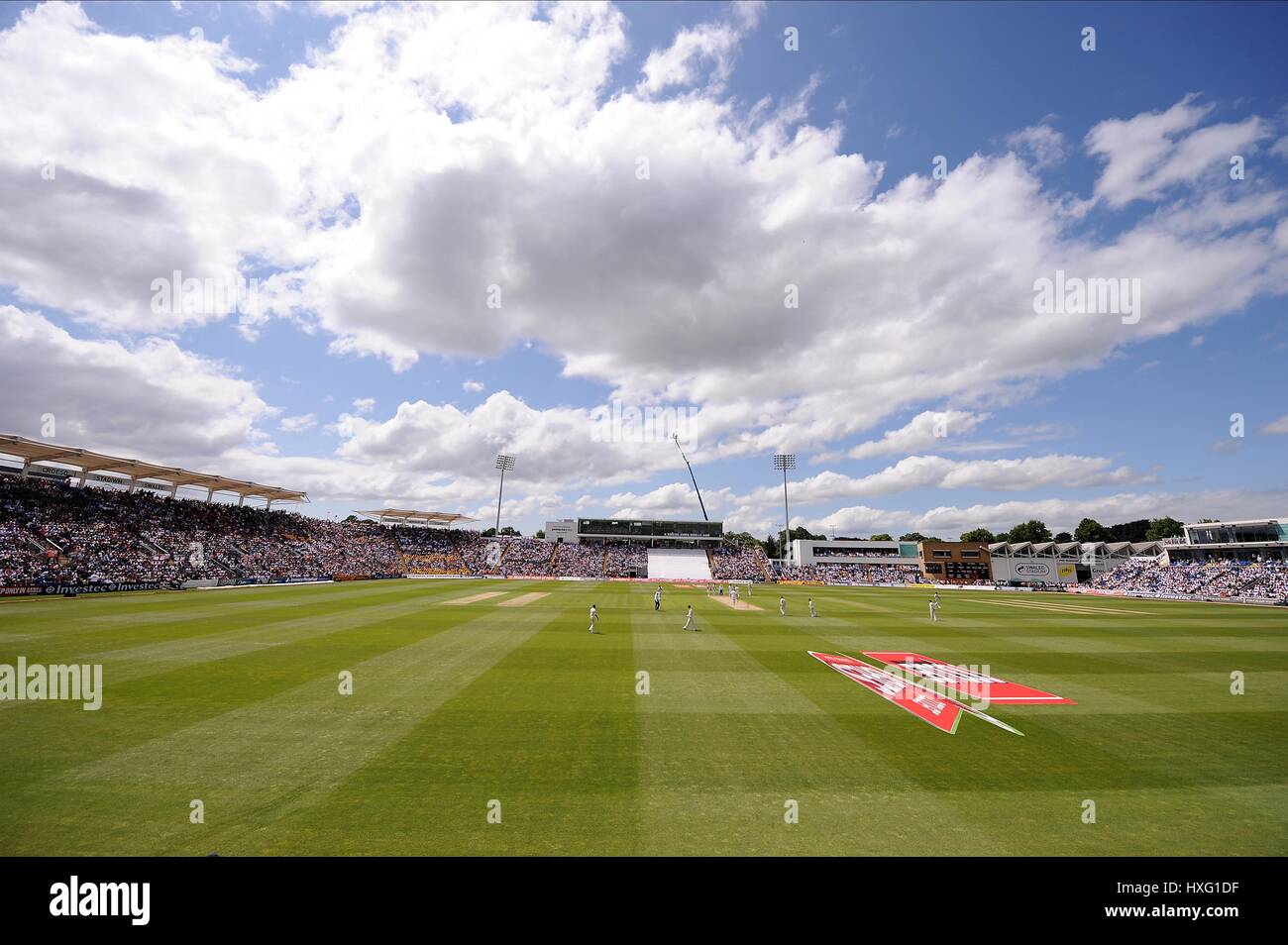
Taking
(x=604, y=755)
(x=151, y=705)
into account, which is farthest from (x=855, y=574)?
(x=151, y=705)

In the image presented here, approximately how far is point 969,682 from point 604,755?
1377cm

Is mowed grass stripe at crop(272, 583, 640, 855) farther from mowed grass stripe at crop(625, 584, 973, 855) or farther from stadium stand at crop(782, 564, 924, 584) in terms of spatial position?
stadium stand at crop(782, 564, 924, 584)

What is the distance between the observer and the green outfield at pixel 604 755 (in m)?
8.53

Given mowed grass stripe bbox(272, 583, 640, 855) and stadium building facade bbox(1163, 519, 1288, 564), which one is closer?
mowed grass stripe bbox(272, 583, 640, 855)

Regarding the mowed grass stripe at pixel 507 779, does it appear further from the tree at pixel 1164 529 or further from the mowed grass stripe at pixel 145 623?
the tree at pixel 1164 529

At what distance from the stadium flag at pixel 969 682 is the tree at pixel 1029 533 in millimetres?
174707

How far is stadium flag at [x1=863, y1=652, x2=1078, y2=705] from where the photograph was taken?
16.8 m

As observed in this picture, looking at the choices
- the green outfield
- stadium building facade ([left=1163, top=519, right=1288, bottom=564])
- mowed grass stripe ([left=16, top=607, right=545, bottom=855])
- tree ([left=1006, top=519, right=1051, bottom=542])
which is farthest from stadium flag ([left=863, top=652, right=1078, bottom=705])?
tree ([left=1006, top=519, right=1051, bottom=542])

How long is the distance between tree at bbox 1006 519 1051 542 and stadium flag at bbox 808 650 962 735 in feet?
582

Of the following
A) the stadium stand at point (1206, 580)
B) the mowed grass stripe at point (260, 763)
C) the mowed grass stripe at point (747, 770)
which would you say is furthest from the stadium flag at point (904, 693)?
the stadium stand at point (1206, 580)
